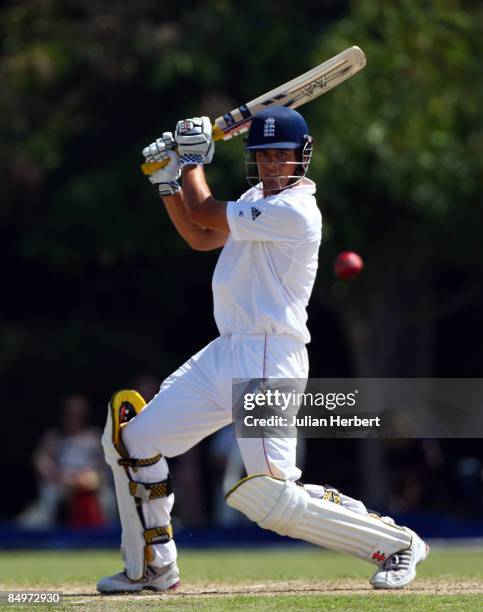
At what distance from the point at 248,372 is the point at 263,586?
3.43 ft

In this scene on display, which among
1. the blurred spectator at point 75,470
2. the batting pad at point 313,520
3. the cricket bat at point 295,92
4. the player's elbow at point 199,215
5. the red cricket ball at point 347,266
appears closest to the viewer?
the batting pad at point 313,520

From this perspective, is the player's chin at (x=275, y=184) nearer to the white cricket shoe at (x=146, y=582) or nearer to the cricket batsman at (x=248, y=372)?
the cricket batsman at (x=248, y=372)

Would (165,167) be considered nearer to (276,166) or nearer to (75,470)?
(276,166)

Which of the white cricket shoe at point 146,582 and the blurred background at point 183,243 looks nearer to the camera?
the white cricket shoe at point 146,582

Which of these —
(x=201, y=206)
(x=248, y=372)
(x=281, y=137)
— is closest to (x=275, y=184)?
(x=281, y=137)

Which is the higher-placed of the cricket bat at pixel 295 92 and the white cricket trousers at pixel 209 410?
the cricket bat at pixel 295 92

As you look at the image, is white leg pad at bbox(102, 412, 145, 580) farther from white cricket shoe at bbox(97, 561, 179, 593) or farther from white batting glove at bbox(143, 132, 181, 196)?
white batting glove at bbox(143, 132, 181, 196)

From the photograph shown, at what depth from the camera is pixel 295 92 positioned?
5.95 meters

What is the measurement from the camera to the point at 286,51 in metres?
11.6

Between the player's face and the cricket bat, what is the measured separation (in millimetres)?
470

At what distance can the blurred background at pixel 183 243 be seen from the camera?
11477 millimetres

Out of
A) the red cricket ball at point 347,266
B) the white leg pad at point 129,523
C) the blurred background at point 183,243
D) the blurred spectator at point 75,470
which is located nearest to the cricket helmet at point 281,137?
the red cricket ball at point 347,266

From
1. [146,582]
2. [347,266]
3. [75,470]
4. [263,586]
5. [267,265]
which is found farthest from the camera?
[75,470]

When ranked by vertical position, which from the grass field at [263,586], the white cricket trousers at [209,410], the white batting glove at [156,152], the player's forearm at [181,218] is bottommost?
the grass field at [263,586]
